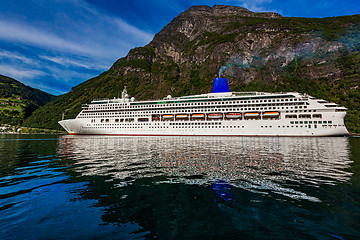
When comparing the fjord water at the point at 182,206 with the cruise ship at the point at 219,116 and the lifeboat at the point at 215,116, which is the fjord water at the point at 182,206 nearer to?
the cruise ship at the point at 219,116

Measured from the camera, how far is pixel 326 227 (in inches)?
162

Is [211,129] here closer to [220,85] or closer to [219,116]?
[219,116]

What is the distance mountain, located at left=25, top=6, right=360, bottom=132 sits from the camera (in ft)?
329

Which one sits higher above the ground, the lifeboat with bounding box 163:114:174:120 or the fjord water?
the lifeboat with bounding box 163:114:174:120

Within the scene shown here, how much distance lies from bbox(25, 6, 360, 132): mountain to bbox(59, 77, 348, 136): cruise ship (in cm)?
4738

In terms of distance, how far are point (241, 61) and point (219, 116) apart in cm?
8935

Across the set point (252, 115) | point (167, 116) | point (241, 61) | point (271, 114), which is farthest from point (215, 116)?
point (241, 61)

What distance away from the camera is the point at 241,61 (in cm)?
12469

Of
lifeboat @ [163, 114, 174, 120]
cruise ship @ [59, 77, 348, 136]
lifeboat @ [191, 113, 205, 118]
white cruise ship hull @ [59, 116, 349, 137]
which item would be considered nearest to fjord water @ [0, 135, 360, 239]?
white cruise ship hull @ [59, 116, 349, 137]

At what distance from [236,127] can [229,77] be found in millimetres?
81439

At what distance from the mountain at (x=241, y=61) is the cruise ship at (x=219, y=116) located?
4738 centimetres

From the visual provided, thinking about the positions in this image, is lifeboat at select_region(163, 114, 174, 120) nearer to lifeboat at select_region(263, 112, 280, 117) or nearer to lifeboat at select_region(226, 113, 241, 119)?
Answer: lifeboat at select_region(226, 113, 241, 119)

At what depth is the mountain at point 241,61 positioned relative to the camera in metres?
100

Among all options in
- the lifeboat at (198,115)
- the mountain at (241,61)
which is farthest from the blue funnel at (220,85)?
the mountain at (241,61)
